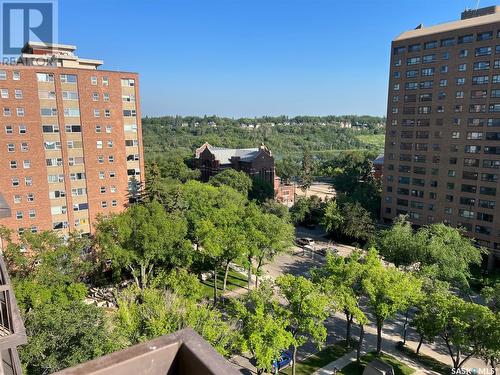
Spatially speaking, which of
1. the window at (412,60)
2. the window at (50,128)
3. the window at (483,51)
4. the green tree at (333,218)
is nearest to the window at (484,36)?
the window at (483,51)

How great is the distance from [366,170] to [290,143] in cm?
10085

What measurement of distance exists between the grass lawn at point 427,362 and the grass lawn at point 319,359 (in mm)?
4085

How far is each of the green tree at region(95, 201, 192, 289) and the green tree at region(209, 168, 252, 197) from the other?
1176 inches

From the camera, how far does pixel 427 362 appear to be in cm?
2686

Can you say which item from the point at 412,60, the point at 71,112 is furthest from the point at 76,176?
the point at 412,60

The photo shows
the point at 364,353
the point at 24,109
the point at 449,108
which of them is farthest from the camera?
the point at 449,108

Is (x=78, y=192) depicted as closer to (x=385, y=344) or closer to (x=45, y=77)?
(x=45, y=77)

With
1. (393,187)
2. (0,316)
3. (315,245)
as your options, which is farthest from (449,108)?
(0,316)

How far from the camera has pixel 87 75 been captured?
131 ft

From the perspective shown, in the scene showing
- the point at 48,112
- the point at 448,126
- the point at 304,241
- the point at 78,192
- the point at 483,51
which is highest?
the point at 483,51

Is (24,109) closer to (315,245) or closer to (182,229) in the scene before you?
(182,229)

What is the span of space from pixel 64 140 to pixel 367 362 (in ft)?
118

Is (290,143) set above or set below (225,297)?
above

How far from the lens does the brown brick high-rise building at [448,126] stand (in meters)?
46.6
